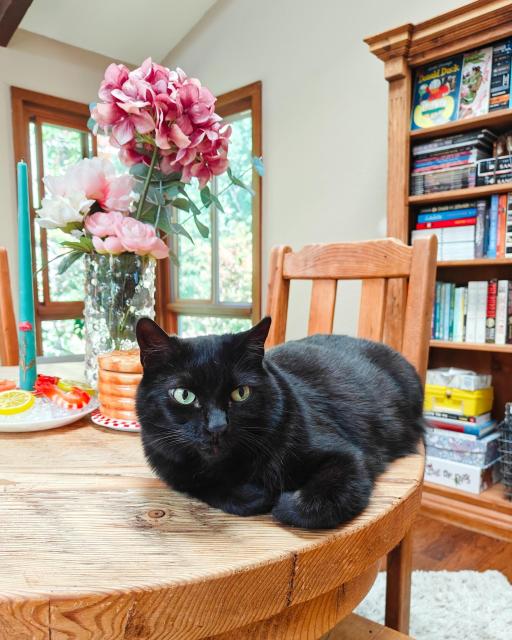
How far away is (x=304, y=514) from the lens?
432 mm

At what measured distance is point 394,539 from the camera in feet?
1.56

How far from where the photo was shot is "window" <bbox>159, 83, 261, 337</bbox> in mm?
2814

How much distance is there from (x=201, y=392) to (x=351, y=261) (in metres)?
0.72

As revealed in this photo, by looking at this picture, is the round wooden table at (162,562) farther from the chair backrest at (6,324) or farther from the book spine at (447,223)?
the book spine at (447,223)

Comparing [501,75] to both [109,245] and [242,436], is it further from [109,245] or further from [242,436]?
[242,436]

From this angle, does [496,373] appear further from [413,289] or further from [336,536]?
[336,536]

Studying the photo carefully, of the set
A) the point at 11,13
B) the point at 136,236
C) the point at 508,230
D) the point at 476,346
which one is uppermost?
the point at 11,13

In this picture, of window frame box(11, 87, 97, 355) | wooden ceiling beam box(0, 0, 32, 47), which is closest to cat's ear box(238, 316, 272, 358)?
window frame box(11, 87, 97, 355)

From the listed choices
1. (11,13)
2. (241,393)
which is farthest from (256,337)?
(11,13)

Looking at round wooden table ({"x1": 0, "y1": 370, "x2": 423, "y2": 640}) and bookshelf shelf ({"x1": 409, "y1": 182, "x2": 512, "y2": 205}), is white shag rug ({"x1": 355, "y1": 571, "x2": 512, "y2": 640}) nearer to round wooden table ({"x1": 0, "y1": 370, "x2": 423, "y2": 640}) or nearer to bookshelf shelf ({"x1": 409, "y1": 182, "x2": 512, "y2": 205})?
round wooden table ({"x1": 0, "y1": 370, "x2": 423, "y2": 640})

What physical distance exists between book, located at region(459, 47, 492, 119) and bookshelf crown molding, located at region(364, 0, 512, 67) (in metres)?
0.07

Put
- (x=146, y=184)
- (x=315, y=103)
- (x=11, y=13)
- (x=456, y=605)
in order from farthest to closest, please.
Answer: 1. (x=315, y=103)
2. (x=11, y=13)
3. (x=456, y=605)
4. (x=146, y=184)

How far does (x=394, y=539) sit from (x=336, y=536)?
0.33 feet

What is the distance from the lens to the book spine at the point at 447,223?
1838 millimetres
